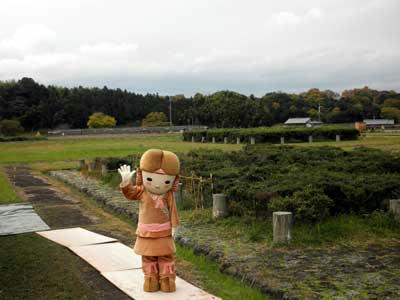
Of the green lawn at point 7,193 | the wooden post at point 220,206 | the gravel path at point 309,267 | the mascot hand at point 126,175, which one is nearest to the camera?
the gravel path at point 309,267

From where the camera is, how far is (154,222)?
5.23 m

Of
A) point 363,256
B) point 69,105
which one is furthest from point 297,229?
point 69,105

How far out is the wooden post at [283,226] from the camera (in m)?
6.71

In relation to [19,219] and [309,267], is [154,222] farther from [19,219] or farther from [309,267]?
[19,219]

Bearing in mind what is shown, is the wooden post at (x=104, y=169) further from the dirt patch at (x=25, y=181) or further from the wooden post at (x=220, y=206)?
the wooden post at (x=220, y=206)

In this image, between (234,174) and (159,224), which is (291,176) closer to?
(234,174)

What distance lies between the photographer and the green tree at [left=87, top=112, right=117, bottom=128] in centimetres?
7969

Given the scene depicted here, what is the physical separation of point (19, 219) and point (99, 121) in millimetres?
71816

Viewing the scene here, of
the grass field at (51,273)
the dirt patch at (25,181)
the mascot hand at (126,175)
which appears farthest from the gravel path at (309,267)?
the dirt patch at (25,181)

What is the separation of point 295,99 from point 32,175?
2803 inches

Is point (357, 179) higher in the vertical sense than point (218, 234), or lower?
→ higher

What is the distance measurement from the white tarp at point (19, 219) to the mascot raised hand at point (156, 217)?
170 inches

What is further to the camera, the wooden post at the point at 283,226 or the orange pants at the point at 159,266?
the wooden post at the point at 283,226

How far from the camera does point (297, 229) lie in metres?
7.12
